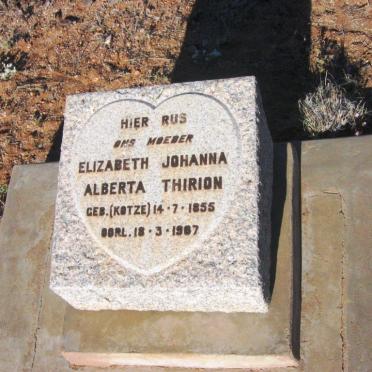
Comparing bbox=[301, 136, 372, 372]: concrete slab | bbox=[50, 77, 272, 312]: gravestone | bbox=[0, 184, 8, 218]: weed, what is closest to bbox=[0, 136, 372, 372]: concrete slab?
bbox=[301, 136, 372, 372]: concrete slab

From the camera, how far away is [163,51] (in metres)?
5.57

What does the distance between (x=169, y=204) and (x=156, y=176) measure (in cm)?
19

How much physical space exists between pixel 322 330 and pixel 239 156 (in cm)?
109

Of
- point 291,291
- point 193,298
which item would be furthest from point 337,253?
point 193,298

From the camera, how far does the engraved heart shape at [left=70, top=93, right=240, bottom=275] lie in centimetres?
334

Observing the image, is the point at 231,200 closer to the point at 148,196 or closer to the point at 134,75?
the point at 148,196

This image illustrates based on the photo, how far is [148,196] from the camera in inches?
136

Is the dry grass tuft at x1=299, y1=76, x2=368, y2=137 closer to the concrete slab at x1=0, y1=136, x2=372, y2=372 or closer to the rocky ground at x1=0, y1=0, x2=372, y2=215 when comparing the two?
the rocky ground at x1=0, y1=0, x2=372, y2=215

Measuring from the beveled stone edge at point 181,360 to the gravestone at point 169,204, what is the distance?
0.26m

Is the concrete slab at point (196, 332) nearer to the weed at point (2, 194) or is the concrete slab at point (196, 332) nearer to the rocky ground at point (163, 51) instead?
the rocky ground at point (163, 51)

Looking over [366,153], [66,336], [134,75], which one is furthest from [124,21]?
[66,336]

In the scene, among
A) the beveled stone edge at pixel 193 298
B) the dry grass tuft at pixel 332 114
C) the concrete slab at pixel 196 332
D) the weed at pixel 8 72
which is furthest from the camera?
the weed at pixel 8 72

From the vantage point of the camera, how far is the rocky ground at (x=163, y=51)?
511 centimetres

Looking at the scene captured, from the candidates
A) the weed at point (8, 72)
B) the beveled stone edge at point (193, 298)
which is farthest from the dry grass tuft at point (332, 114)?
the weed at point (8, 72)
